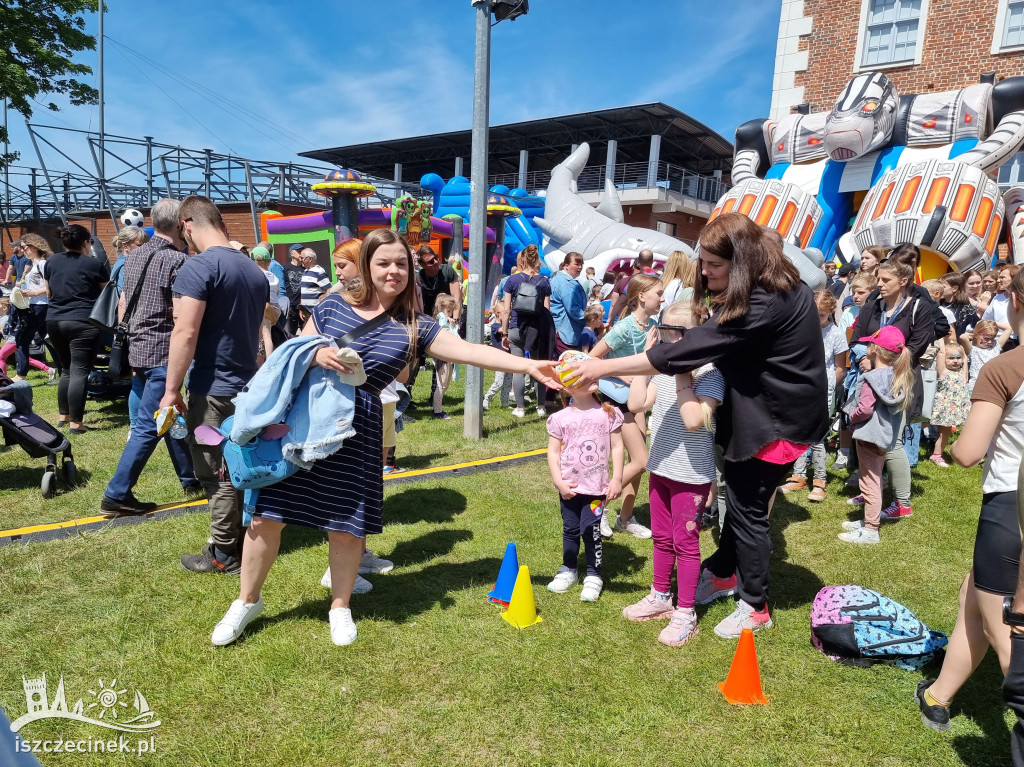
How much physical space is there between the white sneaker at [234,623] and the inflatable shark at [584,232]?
14.6m

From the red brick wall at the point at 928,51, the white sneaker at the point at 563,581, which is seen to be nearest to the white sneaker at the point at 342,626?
the white sneaker at the point at 563,581

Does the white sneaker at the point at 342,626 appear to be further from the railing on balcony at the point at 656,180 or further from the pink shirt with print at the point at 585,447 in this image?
the railing on balcony at the point at 656,180

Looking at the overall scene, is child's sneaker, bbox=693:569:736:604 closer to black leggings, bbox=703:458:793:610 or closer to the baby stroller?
black leggings, bbox=703:458:793:610

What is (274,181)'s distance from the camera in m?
18.1

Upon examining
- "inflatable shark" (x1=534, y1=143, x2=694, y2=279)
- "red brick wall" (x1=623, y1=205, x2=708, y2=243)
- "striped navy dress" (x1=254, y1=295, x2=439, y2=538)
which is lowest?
"striped navy dress" (x1=254, y1=295, x2=439, y2=538)

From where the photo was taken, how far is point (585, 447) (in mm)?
3543

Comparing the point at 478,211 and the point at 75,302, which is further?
the point at 478,211

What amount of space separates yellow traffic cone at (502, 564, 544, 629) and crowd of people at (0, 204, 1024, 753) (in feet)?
1.24

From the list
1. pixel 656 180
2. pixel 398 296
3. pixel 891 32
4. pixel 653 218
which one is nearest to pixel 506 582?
pixel 398 296

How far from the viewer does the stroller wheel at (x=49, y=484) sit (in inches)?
193

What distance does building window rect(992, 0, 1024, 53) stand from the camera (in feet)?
42.5

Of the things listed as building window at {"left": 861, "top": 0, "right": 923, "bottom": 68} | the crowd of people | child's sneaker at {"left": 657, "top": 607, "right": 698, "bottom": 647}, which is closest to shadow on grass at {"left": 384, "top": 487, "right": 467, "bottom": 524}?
the crowd of people

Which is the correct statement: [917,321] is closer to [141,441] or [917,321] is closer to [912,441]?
[912,441]

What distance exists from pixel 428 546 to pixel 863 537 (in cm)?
316
